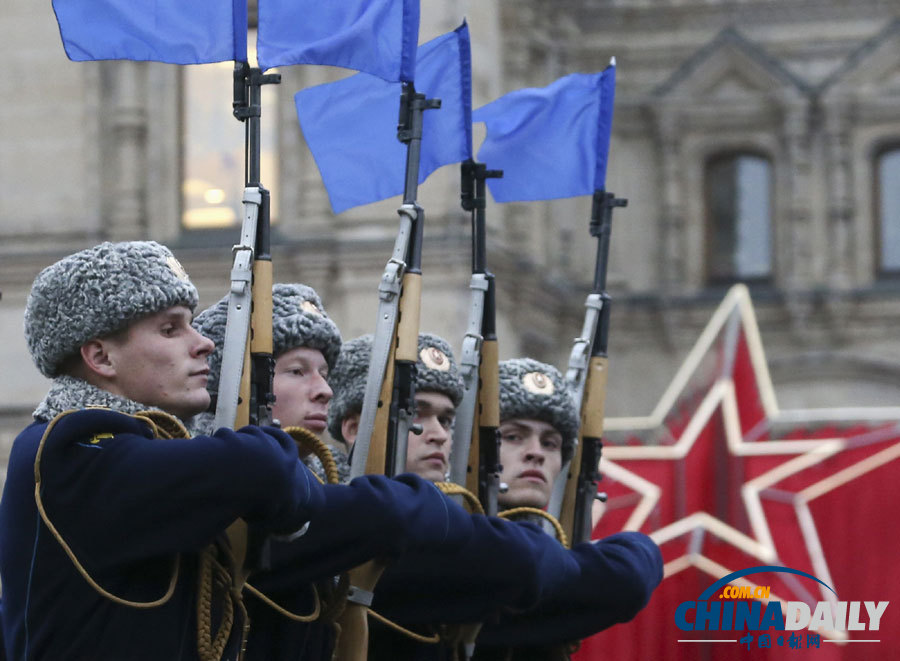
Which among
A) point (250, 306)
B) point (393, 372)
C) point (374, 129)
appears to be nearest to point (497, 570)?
point (393, 372)

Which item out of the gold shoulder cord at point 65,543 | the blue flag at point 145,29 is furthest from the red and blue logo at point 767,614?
the gold shoulder cord at point 65,543

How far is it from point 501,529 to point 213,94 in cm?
1522

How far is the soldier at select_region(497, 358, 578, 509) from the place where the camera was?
5.66 m

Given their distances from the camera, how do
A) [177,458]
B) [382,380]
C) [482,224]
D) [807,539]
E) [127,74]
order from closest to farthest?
[177,458] < [382,380] < [482,224] < [807,539] < [127,74]

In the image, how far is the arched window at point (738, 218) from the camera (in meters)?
22.6

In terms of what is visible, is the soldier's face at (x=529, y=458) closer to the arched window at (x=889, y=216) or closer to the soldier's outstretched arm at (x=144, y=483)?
the soldier's outstretched arm at (x=144, y=483)

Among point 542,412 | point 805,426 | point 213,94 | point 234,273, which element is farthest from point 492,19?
point 234,273

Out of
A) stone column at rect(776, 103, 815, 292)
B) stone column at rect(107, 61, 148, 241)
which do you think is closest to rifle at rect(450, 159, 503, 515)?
stone column at rect(107, 61, 148, 241)

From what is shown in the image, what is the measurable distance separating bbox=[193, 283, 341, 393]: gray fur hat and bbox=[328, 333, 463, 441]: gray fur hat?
398mm

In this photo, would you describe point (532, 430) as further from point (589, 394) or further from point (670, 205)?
point (670, 205)

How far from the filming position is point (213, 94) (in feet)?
63.9

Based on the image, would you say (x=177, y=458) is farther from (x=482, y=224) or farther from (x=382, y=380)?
(x=482, y=224)

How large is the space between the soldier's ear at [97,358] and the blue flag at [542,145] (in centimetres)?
246

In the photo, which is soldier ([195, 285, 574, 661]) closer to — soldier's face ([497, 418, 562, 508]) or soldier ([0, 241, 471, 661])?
soldier ([0, 241, 471, 661])
